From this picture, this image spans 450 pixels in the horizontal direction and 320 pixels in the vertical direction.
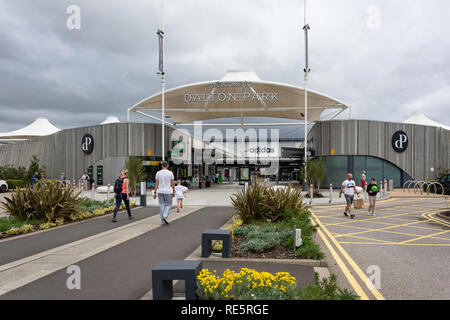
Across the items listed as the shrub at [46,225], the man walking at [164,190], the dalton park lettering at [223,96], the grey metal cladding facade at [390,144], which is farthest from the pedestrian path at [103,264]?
the grey metal cladding facade at [390,144]

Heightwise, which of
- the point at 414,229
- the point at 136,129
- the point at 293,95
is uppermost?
the point at 293,95

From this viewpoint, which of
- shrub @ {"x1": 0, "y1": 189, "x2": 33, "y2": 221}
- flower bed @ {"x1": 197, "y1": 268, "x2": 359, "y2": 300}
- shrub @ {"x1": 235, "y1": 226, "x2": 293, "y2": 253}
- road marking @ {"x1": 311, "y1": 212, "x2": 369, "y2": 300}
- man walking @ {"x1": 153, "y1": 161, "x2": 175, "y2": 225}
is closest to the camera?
flower bed @ {"x1": 197, "y1": 268, "x2": 359, "y2": 300}

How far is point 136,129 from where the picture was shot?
93.2 ft

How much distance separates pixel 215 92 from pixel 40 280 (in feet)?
87.4

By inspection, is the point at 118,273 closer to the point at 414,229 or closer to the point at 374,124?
the point at 414,229

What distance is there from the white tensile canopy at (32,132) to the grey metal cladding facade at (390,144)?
47.6m

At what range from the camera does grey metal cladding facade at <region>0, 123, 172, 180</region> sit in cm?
2842

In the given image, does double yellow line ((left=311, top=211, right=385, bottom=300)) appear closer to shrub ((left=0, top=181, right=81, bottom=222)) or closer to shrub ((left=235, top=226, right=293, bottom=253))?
shrub ((left=235, top=226, right=293, bottom=253))

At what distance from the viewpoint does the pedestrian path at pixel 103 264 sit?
4039mm

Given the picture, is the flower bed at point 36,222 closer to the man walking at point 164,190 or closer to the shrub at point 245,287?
the man walking at point 164,190

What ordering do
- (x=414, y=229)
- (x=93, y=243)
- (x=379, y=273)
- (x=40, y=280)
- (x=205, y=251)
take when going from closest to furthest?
(x=40, y=280) < (x=379, y=273) < (x=205, y=251) < (x=93, y=243) < (x=414, y=229)

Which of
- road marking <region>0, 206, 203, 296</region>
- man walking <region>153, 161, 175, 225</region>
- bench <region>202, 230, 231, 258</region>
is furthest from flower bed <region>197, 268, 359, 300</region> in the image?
man walking <region>153, 161, 175, 225</region>

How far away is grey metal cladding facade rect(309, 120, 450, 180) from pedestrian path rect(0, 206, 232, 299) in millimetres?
23073
